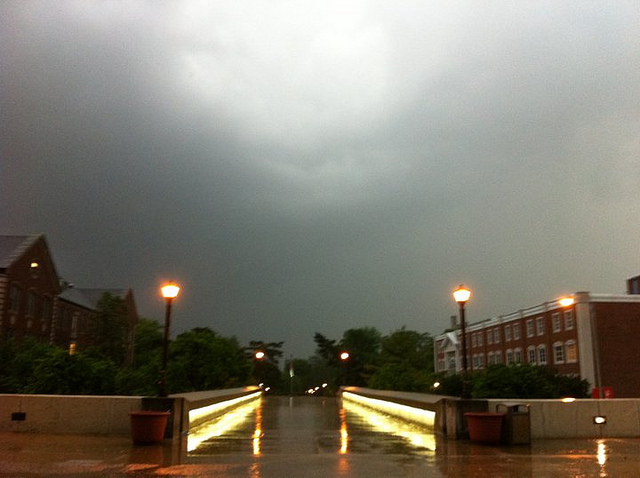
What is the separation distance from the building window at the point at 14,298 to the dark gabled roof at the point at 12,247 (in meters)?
2.30

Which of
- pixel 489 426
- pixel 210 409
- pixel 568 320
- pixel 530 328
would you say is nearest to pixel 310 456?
pixel 489 426

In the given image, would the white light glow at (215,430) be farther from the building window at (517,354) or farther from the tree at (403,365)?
the building window at (517,354)

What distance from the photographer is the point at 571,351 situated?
223ft

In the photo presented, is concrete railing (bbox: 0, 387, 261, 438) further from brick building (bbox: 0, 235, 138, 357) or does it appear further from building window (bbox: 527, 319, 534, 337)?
building window (bbox: 527, 319, 534, 337)

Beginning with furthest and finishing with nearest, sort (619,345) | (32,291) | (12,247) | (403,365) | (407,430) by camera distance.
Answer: (403,365) < (619,345) < (32,291) < (12,247) < (407,430)

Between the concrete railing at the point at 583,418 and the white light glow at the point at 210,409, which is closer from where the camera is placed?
the concrete railing at the point at 583,418

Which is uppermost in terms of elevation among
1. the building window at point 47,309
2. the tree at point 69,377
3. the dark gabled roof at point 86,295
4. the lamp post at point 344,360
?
the dark gabled roof at point 86,295

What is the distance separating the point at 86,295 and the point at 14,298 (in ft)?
93.8

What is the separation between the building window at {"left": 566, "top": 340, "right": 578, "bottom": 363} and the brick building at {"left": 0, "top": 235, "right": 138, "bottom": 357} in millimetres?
48730

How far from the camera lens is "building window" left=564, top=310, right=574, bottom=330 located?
68.6 m

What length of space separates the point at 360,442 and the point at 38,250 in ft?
168

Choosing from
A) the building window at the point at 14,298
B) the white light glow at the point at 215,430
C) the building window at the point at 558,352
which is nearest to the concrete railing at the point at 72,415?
the white light glow at the point at 215,430

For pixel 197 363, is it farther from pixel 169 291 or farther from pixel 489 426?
pixel 489 426

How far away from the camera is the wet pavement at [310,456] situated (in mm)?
11555
